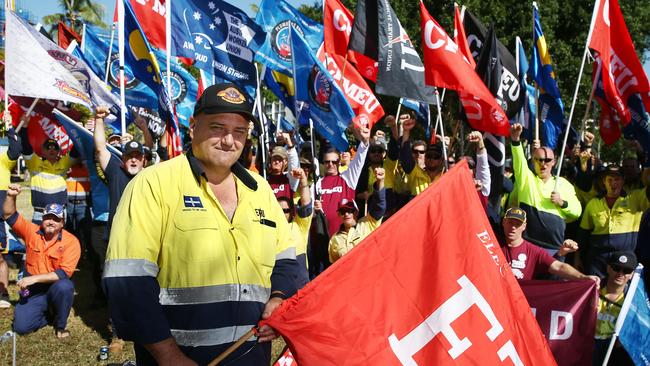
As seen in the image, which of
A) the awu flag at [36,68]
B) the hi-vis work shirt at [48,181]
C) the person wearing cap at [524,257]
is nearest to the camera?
the person wearing cap at [524,257]

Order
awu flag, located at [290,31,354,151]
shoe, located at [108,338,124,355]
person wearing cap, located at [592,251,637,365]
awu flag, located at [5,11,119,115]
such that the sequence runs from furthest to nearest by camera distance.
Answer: awu flag, located at [290,31,354,151] < awu flag, located at [5,11,119,115] < shoe, located at [108,338,124,355] < person wearing cap, located at [592,251,637,365]

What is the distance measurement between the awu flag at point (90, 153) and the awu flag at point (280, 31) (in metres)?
2.64

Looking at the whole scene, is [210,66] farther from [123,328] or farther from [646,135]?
[123,328]

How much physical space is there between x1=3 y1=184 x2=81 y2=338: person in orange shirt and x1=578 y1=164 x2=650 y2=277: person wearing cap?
5.98 metres

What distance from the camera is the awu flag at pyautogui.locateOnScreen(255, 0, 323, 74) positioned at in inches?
350

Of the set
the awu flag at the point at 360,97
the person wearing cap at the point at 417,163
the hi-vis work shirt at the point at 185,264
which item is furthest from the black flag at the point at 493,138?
the hi-vis work shirt at the point at 185,264

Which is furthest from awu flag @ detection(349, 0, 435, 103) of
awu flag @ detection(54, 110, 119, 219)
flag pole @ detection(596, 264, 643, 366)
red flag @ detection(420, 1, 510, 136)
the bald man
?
flag pole @ detection(596, 264, 643, 366)

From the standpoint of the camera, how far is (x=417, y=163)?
8.10 metres

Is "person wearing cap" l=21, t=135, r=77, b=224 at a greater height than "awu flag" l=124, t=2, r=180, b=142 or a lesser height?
lesser

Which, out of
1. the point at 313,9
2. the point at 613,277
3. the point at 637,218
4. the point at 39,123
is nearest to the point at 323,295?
the point at 613,277

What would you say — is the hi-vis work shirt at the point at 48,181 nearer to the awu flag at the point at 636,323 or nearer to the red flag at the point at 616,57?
the red flag at the point at 616,57

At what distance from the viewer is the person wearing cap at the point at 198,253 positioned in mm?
2486

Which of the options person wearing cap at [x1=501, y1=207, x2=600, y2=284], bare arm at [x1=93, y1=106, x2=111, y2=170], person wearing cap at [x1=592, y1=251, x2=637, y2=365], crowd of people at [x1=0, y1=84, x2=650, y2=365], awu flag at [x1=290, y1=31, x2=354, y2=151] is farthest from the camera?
awu flag at [x1=290, y1=31, x2=354, y2=151]

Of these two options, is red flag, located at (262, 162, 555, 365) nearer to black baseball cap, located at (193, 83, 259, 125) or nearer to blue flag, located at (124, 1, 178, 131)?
black baseball cap, located at (193, 83, 259, 125)
